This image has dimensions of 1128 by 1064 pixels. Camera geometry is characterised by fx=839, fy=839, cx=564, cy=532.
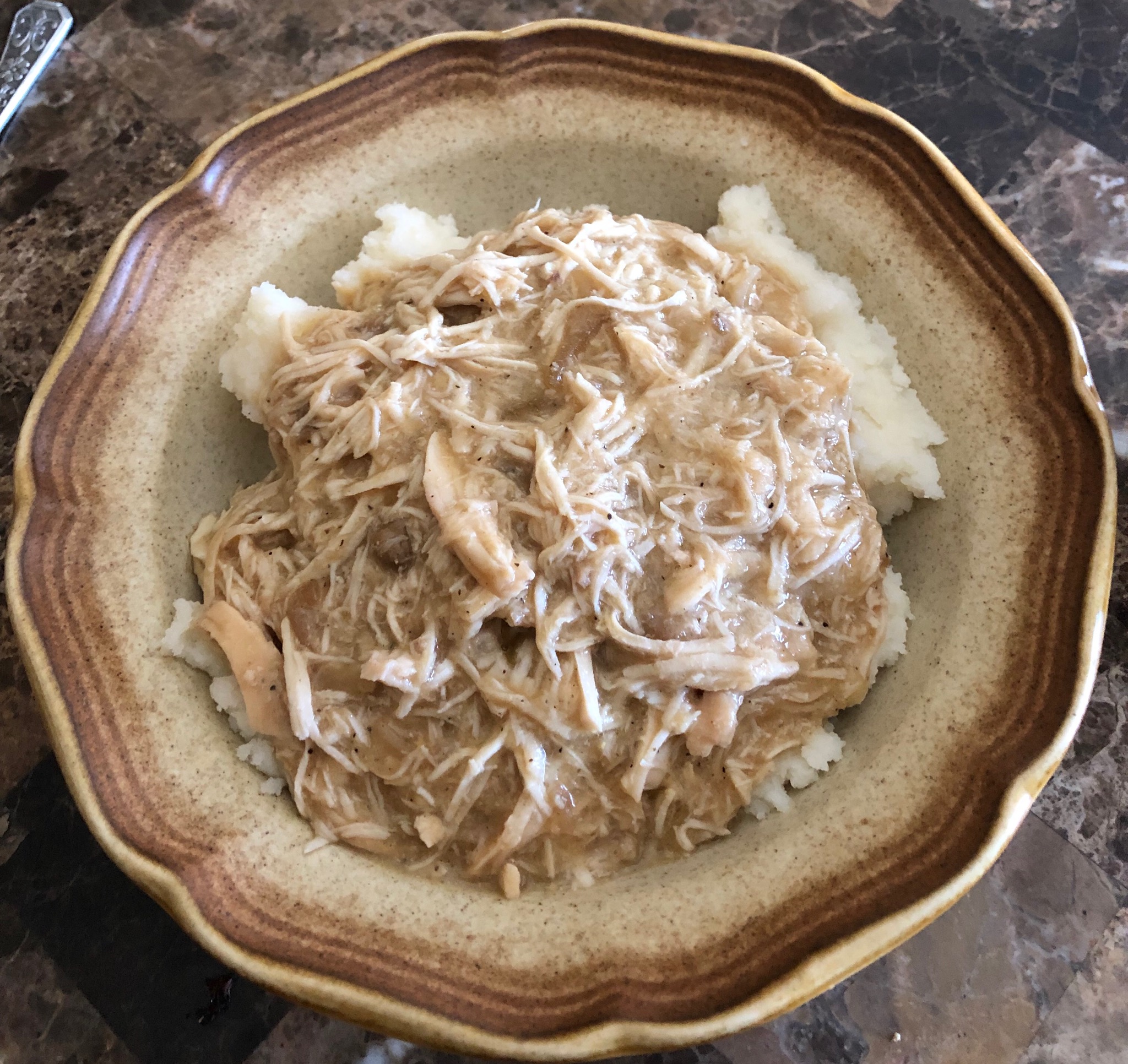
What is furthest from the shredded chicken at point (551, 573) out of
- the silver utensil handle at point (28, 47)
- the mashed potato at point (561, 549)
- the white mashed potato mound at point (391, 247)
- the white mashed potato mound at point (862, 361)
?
the silver utensil handle at point (28, 47)

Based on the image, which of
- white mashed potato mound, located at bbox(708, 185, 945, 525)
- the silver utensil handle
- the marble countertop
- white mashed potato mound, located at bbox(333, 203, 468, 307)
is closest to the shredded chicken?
white mashed potato mound, located at bbox(708, 185, 945, 525)

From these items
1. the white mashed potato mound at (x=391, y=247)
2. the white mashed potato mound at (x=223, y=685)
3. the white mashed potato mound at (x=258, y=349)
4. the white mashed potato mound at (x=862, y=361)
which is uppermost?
the white mashed potato mound at (x=862, y=361)

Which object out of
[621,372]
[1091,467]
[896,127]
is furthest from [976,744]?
[896,127]

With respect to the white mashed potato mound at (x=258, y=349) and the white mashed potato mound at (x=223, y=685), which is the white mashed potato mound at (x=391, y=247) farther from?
the white mashed potato mound at (x=223, y=685)

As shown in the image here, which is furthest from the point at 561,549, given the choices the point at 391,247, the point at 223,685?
the point at 391,247

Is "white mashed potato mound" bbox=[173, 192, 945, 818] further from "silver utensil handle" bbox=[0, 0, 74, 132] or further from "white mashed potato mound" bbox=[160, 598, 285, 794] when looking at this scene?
"silver utensil handle" bbox=[0, 0, 74, 132]

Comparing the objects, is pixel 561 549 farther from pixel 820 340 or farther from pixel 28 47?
pixel 28 47
